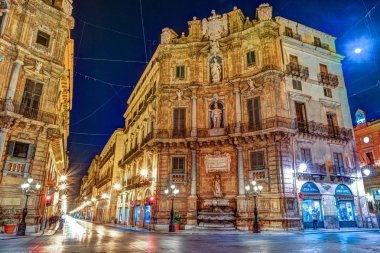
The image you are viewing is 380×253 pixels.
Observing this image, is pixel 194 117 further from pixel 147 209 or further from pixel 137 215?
pixel 137 215

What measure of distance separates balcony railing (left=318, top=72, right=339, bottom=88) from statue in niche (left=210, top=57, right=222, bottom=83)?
9440 millimetres

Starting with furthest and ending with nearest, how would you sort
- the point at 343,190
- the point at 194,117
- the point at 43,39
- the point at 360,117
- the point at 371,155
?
the point at 360,117 < the point at 371,155 < the point at 194,117 < the point at 343,190 < the point at 43,39

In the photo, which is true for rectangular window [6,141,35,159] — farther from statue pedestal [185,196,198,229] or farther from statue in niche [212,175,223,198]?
statue in niche [212,175,223,198]

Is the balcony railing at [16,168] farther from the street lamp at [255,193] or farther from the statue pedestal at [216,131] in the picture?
the street lamp at [255,193]

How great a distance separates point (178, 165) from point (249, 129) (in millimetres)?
6971

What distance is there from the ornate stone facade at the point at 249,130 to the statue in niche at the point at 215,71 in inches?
4.0

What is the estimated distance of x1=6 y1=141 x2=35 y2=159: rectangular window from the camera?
1730cm

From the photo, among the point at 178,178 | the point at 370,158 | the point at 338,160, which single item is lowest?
the point at 178,178

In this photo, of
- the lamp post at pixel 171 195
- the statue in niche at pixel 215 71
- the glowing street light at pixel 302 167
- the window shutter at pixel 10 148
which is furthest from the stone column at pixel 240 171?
the window shutter at pixel 10 148

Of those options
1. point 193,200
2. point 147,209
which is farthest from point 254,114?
point 147,209

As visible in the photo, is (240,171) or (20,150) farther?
(240,171)

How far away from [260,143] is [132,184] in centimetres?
1592

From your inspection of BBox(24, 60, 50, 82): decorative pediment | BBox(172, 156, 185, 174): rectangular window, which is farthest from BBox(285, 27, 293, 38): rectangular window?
BBox(24, 60, 50, 82): decorative pediment

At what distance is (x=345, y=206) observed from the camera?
74.3 feet
